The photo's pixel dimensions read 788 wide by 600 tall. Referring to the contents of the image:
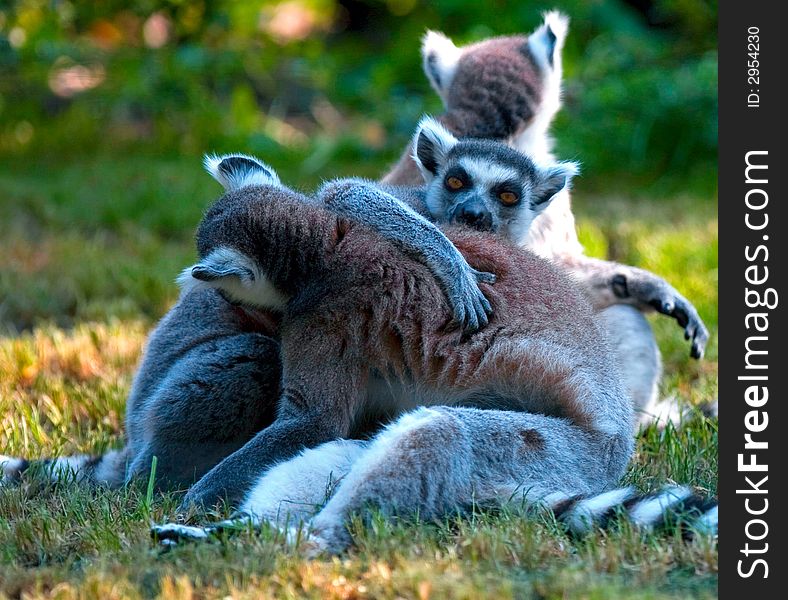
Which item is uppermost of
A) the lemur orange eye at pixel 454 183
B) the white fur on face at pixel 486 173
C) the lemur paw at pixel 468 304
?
the white fur on face at pixel 486 173

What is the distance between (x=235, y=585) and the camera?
310 centimetres

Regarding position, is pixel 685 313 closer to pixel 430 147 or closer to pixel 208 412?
pixel 430 147

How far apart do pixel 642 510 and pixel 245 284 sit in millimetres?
1740

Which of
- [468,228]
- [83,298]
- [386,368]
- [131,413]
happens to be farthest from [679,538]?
[83,298]

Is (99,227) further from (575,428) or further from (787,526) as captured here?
(787,526)

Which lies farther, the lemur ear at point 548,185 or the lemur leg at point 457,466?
the lemur ear at point 548,185

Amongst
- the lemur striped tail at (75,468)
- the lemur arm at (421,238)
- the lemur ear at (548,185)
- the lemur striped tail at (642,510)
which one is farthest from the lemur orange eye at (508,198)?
the lemur striped tail at (75,468)

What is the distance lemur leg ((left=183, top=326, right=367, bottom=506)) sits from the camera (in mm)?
3881

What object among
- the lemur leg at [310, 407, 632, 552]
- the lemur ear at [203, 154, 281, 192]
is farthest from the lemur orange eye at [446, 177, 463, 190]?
the lemur leg at [310, 407, 632, 552]

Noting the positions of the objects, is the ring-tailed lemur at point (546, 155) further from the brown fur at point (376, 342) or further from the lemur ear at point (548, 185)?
the brown fur at point (376, 342)

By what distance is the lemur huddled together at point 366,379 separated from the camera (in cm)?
360

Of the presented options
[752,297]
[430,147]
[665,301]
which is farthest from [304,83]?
[752,297]

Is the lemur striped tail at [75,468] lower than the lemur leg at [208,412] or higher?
lower

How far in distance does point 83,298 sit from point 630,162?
21.2ft
